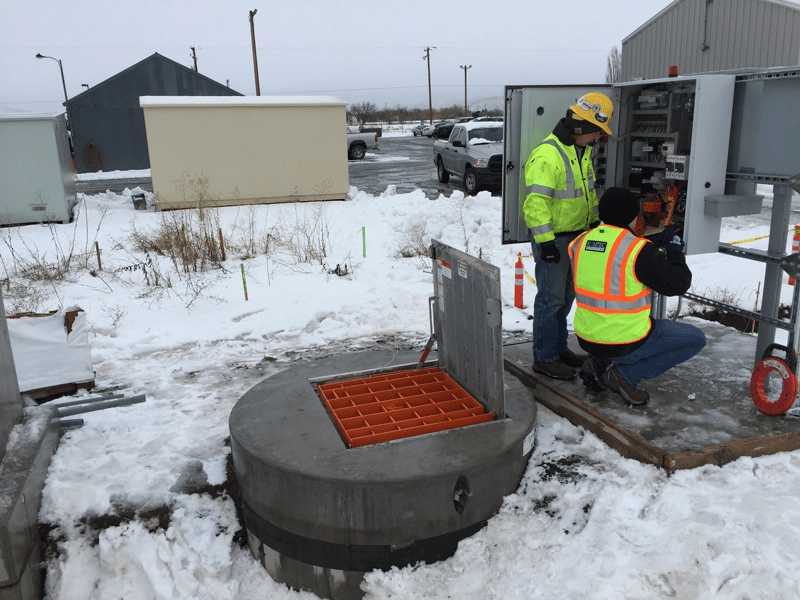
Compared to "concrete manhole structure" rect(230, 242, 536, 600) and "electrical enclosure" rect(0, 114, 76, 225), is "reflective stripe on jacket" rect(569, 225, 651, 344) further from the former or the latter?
"electrical enclosure" rect(0, 114, 76, 225)

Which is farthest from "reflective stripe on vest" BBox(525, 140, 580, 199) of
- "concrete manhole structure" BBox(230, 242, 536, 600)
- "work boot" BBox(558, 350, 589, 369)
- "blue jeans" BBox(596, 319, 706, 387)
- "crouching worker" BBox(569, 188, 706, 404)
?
"work boot" BBox(558, 350, 589, 369)

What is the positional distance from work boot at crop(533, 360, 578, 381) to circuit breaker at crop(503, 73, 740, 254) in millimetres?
1187

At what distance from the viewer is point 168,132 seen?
16.1 m

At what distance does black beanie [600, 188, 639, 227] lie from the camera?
13.5ft

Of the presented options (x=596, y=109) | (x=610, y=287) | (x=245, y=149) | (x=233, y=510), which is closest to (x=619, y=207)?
(x=610, y=287)

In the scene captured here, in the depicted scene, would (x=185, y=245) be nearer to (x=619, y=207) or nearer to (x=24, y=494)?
(x=24, y=494)

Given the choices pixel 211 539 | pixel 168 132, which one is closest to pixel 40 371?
pixel 211 539

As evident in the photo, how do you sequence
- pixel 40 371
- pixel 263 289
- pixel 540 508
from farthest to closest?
pixel 263 289 → pixel 40 371 → pixel 540 508

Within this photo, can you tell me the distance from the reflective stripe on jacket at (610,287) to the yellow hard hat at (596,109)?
0.93 meters

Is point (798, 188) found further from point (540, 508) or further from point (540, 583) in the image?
point (540, 583)

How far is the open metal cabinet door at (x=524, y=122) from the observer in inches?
214

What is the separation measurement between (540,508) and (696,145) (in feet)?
9.17

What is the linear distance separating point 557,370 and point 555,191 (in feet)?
4.40

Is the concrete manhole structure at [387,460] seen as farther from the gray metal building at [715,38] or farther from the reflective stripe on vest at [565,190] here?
the gray metal building at [715,38]
